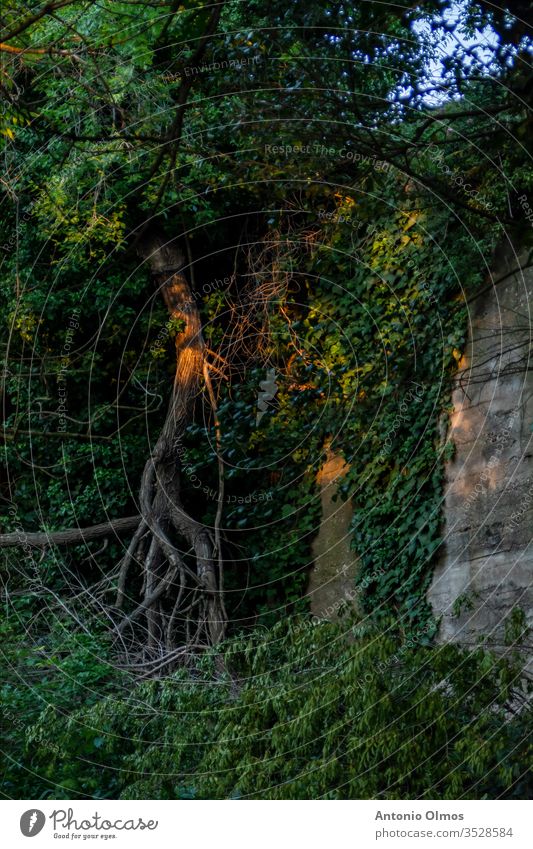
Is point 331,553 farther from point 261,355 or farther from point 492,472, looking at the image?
point 492,472

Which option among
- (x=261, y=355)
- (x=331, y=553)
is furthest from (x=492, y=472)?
Answer: (x=261, y=355)

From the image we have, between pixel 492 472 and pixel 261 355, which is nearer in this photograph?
pixel 492 472

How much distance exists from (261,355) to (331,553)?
1.78m

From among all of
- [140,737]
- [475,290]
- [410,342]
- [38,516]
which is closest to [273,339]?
[410,342]

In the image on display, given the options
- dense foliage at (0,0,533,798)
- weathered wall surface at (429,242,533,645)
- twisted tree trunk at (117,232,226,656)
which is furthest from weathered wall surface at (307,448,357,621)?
weathered wall surface at (429,242,533,645)

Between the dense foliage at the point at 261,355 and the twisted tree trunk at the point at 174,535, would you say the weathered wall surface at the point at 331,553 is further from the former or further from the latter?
the twisted tree trunk at the point at 174,535

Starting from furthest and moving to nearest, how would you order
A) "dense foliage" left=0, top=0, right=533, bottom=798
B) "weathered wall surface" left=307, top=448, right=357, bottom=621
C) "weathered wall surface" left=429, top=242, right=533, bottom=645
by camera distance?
"weathered wall surface" left=307, top=448, right=357, bottom=621
"weathered wall surface" left=429, top=242, right=533, bottom=645
"dense foliage" left=0, top=0, right=533, bottom=798

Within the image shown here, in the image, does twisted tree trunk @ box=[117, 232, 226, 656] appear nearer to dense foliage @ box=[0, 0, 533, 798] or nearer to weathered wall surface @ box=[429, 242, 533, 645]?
dense foliage @ box=[0, 0, 533, 798]

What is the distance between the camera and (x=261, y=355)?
8484 millimetres

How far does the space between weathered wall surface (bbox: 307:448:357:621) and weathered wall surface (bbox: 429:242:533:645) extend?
1.07 meters

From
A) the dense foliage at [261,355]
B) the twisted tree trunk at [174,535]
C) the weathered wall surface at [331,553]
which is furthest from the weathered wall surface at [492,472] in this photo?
the twisted tree trunk at [174,535]

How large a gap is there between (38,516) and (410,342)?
399cm

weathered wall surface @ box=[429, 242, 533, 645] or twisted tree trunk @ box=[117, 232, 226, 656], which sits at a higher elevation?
twisted tree trunk @ box=[117, 232, 226, 656]

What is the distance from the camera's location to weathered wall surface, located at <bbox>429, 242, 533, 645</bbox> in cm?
633
